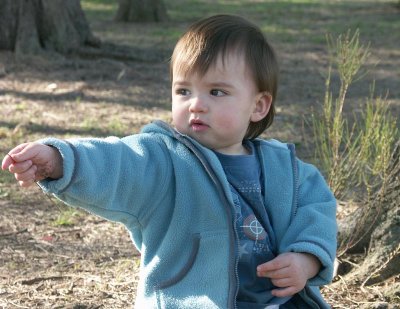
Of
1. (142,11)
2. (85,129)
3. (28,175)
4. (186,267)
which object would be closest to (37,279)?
(186,267)

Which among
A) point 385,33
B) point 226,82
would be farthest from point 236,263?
point 385,33

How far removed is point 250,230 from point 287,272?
0.59 feet

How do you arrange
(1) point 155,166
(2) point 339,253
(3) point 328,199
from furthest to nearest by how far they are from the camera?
(2) point 339,253 → (3) point 328,199 → (1) point 155,166

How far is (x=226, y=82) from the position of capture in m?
2.77

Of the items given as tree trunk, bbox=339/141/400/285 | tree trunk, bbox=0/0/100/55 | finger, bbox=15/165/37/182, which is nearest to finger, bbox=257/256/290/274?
finger, bbox=15/165/37/182

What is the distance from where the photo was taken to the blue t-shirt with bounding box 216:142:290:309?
2771 mm

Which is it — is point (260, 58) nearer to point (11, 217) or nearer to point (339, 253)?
point (339, 253)

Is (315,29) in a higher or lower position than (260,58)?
lower

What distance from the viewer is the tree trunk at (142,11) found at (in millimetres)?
13352

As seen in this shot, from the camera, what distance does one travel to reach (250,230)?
2.79 metres

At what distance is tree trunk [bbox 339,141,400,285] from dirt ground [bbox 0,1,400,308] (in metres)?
0.06

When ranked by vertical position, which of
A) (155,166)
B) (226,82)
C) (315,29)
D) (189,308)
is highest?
(226,82)

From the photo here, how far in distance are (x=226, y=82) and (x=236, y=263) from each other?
56 cm

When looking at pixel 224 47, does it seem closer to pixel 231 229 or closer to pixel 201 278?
pixel 231 229
